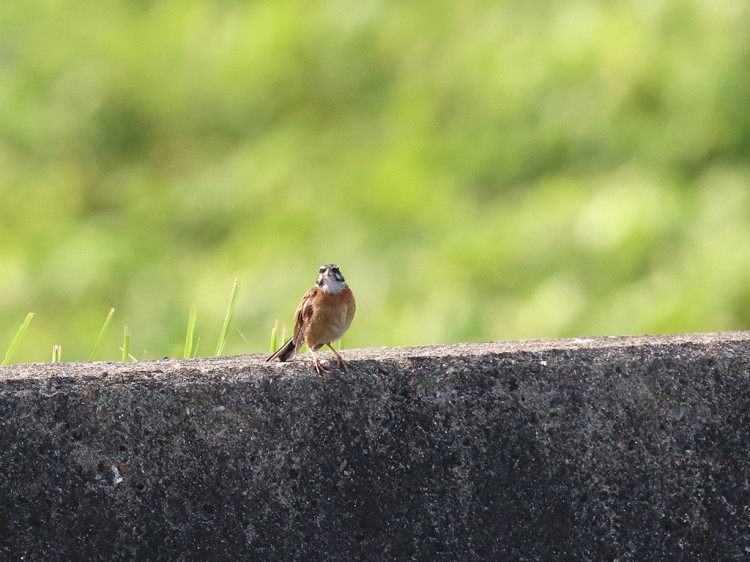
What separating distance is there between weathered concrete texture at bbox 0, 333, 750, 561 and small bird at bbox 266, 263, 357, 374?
0.49 metres

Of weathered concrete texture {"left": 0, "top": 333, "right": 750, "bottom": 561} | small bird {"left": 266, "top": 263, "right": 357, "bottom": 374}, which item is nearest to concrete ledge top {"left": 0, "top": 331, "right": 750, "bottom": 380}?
weathered concrete texture {"left": 0, "top": 333, "right": 750, "bottom": 561}

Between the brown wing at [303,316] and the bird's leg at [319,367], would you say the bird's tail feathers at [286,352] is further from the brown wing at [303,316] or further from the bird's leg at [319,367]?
the bird's leg at [319,367]

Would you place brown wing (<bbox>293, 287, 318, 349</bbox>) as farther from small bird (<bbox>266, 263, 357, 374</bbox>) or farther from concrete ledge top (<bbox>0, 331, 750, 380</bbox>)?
concrete ledge top (<bbox>0, 331, 750, 380</bbox>)

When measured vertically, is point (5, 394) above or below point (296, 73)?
below

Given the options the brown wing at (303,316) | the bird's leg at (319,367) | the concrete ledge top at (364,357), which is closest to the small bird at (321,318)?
the brown wing at (303,316)

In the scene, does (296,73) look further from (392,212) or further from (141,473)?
(141,473)

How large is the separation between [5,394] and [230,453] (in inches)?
18.1

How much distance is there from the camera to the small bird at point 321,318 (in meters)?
3.20

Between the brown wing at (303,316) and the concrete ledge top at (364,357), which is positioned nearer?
the concrete ledge top at (364,357)

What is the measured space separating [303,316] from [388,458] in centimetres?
81

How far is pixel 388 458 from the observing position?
99.7 inches

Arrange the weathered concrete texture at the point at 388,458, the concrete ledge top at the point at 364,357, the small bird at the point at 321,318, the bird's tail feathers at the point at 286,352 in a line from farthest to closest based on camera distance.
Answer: the small bird at the point at 321,318
the bird's tail feathers at the point at 286,352
the concrete ledge top at the point at 364,357
the weathered concrete texture at the point at 388,458

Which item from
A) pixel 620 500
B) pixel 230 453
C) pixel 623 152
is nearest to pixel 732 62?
pixel 623 152

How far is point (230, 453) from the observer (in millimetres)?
2473
